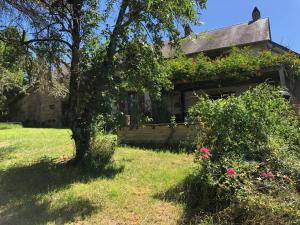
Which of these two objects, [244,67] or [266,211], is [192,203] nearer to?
[266,211]

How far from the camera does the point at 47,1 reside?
10.1 metres

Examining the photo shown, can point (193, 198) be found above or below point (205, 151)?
below

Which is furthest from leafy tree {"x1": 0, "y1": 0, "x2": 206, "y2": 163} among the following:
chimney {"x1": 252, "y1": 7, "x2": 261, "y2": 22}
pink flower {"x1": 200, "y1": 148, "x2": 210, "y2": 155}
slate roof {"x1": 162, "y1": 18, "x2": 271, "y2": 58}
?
chimney {"x1": 252, "y1": 7, "x2": 261, "y2": 22}

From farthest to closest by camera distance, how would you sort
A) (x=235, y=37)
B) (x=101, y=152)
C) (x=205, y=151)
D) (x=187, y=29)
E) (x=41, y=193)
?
(x=235, y=37) < (x=101, y=152) < (x=187, y=29) < (x=41, y=193) < (x=205, y=151)

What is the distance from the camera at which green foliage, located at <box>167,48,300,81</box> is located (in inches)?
603

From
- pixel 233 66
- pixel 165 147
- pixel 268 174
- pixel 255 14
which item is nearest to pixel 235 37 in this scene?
pixel 255 14

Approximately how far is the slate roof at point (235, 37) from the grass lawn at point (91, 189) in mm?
11251

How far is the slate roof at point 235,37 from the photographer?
21.6 metres

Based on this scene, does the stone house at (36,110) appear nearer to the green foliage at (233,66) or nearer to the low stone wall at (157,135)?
the green foliage at (233,66)

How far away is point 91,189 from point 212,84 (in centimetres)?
1021

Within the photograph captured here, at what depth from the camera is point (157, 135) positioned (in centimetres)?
1365

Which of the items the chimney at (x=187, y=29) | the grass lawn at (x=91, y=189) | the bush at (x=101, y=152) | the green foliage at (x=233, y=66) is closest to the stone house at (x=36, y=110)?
the green foliage at (x=233, y=66)

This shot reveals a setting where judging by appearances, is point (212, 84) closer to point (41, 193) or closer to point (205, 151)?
point (205, 151)

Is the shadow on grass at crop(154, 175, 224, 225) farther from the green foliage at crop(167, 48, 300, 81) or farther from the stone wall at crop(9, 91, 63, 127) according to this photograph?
the stone wall at crop(9, 91, 63, 127)
